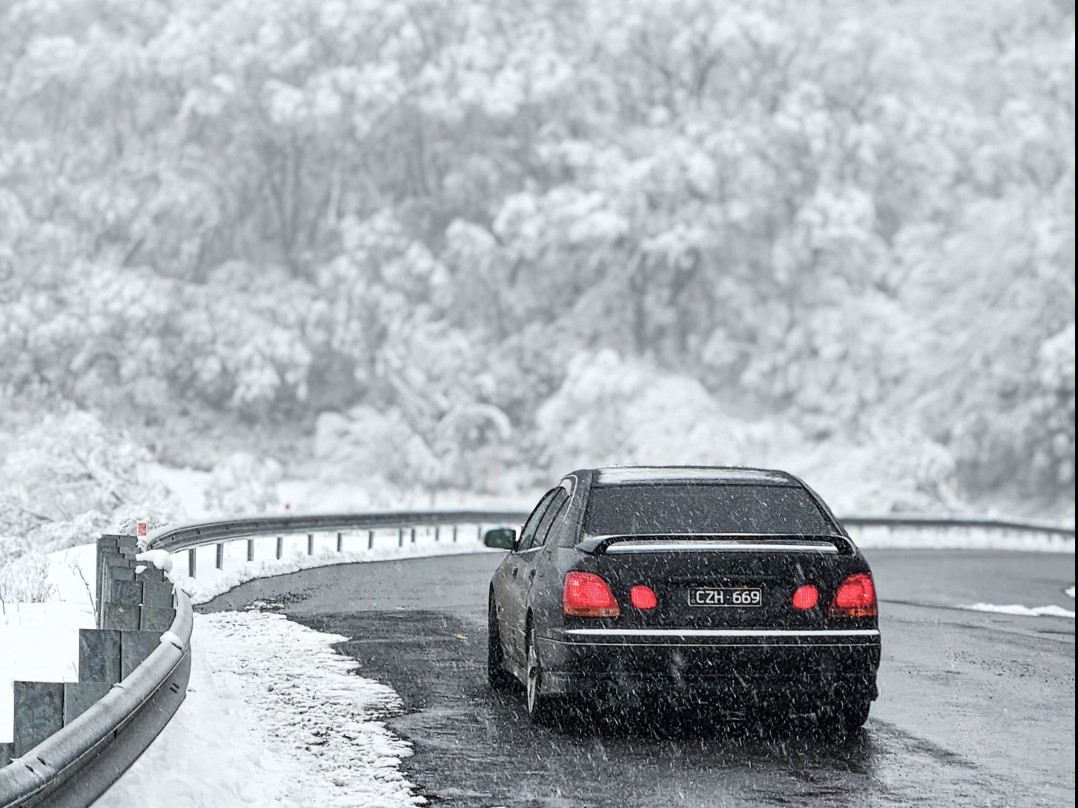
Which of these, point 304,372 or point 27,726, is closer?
point 27,726

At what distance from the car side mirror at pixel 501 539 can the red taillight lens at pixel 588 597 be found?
85.9 inches

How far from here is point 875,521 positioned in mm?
39188

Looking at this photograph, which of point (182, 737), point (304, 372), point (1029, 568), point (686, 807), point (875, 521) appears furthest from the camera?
point (304, 372)

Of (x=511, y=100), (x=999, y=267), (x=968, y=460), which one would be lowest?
(x=968, y=460)

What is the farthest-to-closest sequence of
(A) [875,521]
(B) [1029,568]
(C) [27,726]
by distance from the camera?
1. (A) [875,521]
2. (B) [1029,568]
3. (C) [27,726]

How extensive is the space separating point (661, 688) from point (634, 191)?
50353 millimetres

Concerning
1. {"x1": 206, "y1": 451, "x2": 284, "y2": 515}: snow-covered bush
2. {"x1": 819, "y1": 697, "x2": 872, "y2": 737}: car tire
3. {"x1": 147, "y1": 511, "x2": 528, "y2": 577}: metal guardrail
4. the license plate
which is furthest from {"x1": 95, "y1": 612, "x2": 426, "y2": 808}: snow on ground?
{"x1": 206, "y1": 451, "x2": 284, "y2": 515}: snow-covered bush

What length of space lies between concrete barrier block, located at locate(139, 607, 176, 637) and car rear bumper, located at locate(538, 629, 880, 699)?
2.16 meters

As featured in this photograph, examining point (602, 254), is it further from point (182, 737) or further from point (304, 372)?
point (182, 737)

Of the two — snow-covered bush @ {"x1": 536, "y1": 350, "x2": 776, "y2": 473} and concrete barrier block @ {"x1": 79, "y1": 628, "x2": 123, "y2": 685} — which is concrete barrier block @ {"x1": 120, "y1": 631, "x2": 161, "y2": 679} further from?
snow-covered bush @ {"x1": 536, "y1": 350, "x2": 776, "y2": 473}

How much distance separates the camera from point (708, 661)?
373 inches

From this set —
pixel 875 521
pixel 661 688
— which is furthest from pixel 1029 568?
pixel 661 688

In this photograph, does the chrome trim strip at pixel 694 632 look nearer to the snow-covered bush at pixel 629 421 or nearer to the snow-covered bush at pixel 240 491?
the snow-covered bush at pixel 240 491

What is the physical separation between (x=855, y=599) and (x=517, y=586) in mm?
2208
